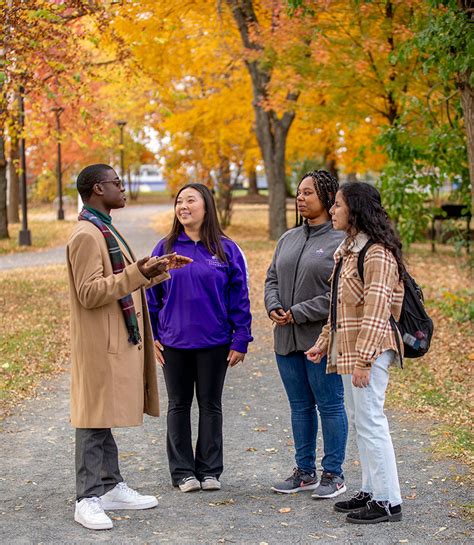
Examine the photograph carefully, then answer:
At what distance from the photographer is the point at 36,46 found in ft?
43.4

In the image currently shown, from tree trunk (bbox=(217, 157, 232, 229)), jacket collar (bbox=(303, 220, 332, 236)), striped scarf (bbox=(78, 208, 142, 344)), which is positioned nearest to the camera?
striped scarf (bbox=(78, 208, 142, 344))

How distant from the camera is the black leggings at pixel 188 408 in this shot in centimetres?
638

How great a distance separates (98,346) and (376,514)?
177 cm

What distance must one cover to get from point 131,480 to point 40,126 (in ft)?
39.7

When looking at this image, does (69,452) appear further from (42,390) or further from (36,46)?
(36,46)

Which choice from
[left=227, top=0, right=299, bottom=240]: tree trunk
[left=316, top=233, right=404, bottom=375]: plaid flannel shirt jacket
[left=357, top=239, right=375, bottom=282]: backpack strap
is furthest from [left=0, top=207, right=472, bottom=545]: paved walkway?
[left=227, top=0, right=299, bottom=240]: tree trunk

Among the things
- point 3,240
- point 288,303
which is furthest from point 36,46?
point 3,240

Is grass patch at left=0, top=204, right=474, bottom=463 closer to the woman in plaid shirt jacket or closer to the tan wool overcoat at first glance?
the woman in plaid shirt jacket

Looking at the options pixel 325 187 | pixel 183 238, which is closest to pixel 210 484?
pixel 183 238

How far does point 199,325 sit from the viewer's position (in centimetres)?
626

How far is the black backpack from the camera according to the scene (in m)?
5.45

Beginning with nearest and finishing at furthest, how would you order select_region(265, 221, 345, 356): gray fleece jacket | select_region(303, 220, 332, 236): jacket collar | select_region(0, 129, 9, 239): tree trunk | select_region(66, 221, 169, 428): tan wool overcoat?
select_region(66, 221, 169, 428): tan wool overcoat → select_region(265, 221, 345, 356): gray fleece jacket → select_region(303, 220, 332, 236): jacket collar → select_region(0, 129, 9, 239): tree trunk

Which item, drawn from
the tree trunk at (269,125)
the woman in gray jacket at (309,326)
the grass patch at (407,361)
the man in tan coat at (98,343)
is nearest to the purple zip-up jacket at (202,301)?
the woman in gray jacket at (309,326)

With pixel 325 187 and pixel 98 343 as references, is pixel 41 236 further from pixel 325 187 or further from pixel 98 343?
pixel 98 343
